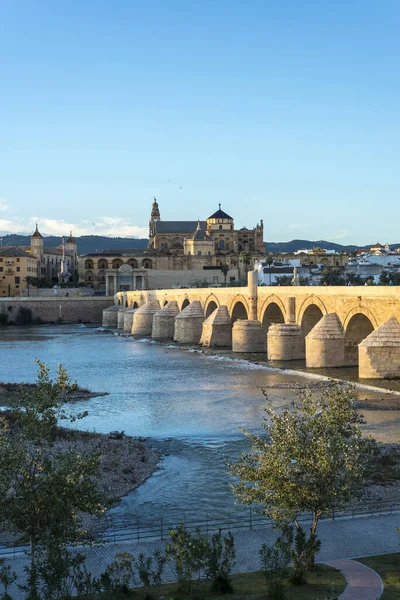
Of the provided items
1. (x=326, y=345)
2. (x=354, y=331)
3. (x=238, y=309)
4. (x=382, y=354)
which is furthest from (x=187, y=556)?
(x=238, y=309)

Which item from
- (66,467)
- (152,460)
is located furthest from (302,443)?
(152,460)

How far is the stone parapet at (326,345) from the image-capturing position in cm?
3797

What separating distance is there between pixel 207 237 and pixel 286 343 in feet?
290

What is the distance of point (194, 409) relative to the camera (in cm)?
2900

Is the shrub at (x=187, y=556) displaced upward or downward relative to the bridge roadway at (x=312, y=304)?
downward

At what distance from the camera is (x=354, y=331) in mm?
38688

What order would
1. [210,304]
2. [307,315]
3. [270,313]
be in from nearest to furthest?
[307,315] → [270,313] → [210,304]

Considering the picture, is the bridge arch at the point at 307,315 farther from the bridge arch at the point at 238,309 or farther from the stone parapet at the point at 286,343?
the bridge arch at the point at 238,309

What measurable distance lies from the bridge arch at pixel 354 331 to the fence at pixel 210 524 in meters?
22.4

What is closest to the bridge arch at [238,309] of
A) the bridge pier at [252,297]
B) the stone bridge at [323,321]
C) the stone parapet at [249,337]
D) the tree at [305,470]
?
the stone bridge at [323,321]

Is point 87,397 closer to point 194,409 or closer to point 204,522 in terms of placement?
point 194,409

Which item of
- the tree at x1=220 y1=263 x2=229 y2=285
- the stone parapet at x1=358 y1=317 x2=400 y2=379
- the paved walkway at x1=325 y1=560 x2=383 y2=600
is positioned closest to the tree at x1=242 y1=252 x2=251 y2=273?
the tree at x1=220 y1=263 x2=229 y2=285

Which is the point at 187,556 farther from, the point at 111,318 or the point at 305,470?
the point at 111,318

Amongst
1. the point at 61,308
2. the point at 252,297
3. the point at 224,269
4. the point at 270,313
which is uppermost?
the point at 224,269
